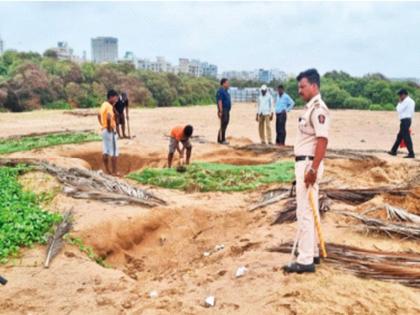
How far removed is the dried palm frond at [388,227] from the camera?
4949 millimetres

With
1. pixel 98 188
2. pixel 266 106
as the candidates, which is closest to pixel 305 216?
pixel 98 188

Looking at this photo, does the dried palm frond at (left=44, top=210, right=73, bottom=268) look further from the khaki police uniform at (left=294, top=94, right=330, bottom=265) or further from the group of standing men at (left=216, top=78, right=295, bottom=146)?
the group of standing men at (left=216, top=78, right=295, bottom=146)

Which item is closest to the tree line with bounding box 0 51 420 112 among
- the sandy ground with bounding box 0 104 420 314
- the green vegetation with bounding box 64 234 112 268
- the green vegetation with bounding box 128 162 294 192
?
the sandy ground with bounding box 0 104 420 314

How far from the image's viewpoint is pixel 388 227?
502 centimetres

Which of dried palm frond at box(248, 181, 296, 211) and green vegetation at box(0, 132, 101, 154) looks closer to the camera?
dried palm frond at box(248, 181, 296, 211)

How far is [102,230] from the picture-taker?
19.4 ft

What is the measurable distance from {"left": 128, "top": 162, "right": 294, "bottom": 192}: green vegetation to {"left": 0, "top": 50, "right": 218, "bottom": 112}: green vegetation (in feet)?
65.9

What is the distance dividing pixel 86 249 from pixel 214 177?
141 inches

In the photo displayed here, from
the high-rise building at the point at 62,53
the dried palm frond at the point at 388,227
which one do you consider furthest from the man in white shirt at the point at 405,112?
the high-rise building at the point at 62,53

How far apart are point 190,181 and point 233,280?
13.7ft

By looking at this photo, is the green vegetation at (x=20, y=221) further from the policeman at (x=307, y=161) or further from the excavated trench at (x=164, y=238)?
the policeman at (x=307, y=161)

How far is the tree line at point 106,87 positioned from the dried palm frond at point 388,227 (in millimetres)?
24450

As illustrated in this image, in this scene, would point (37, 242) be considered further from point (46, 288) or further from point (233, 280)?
point (233, 280)

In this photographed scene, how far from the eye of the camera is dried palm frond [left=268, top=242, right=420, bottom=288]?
403 centimetres
